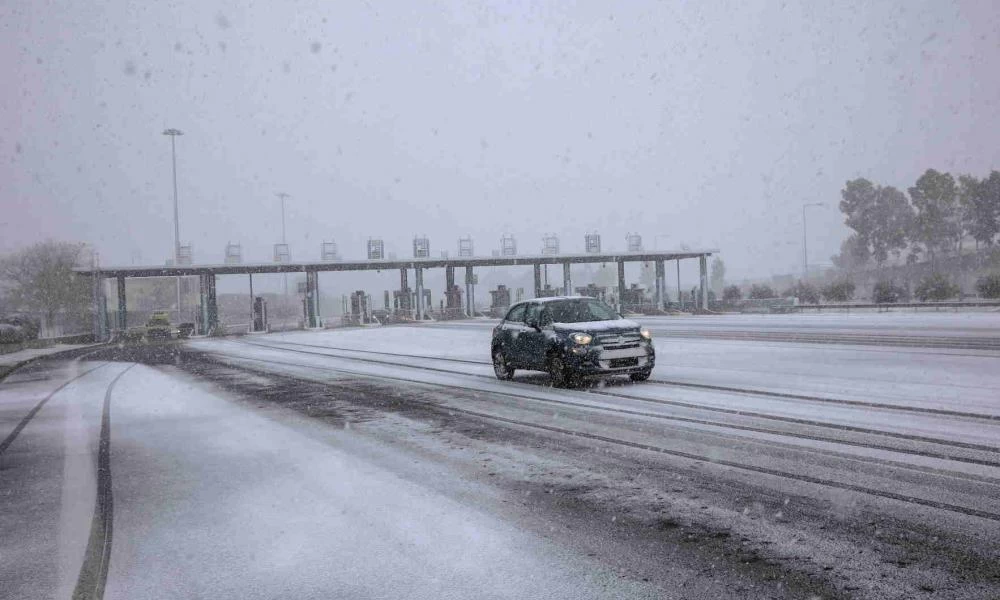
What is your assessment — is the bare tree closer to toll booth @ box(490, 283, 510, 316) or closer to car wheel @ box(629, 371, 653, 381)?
toll booth @ box(490, 283, 510, 316)

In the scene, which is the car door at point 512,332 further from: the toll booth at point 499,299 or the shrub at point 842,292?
the toll booth at point 499,299

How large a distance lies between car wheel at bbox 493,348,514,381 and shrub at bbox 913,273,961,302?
4154cm

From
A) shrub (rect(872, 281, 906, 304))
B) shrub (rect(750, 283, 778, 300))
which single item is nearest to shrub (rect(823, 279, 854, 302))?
shrub (rect(750, 283, 778, 300))

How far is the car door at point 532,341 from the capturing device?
46.7ft

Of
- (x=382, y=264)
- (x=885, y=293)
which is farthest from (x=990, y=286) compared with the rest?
(x=382, y=264)

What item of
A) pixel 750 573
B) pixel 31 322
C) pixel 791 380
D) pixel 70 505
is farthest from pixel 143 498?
pixel 31 322

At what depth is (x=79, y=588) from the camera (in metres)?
4.45

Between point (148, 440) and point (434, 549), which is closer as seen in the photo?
point (434, 549)

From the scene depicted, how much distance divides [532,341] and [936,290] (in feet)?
139

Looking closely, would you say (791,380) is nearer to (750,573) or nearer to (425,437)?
(425,437)

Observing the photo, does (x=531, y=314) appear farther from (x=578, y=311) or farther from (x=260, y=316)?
(x=260, y=316)

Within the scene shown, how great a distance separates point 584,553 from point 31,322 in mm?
65230

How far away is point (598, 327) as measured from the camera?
44.5 ft

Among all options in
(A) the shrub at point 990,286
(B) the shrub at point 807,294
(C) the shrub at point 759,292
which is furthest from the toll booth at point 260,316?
(A) the shrub at point 990,286
